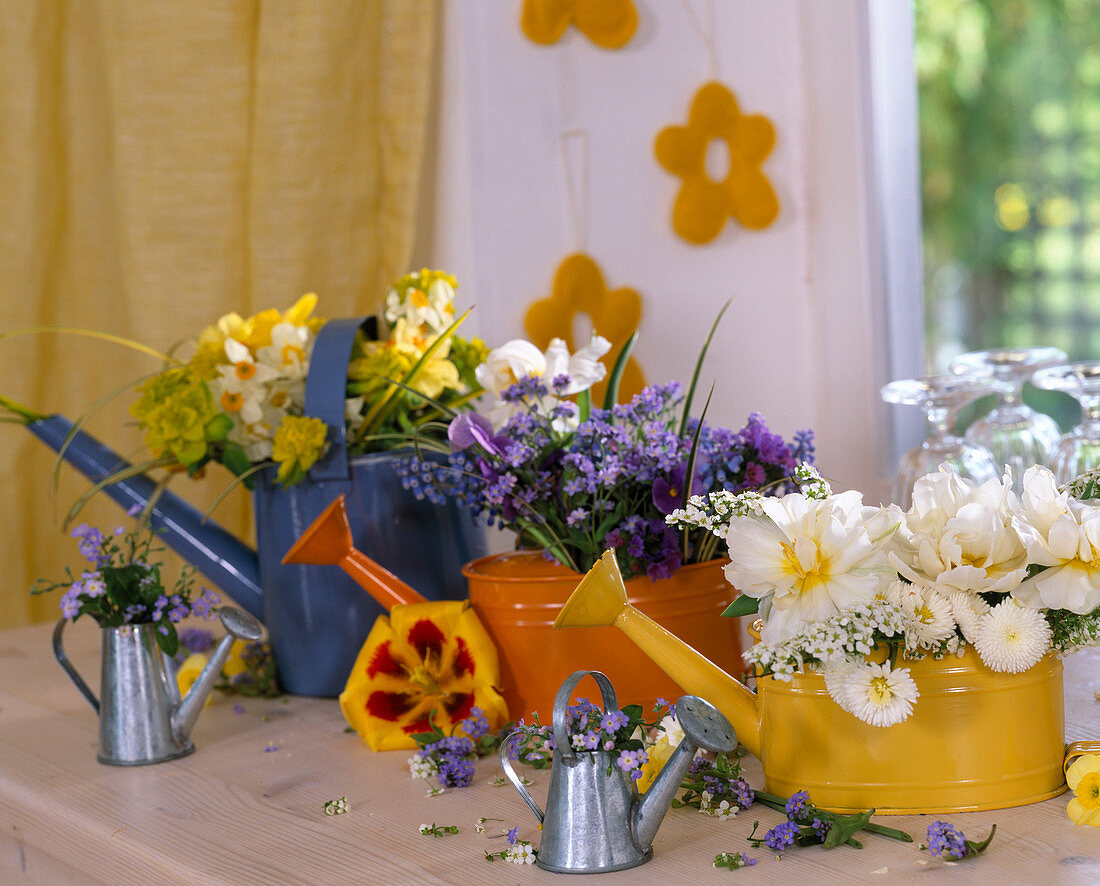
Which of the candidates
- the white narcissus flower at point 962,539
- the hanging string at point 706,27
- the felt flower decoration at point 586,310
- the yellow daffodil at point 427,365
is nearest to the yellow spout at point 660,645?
the white narcissus flower at point 962,539

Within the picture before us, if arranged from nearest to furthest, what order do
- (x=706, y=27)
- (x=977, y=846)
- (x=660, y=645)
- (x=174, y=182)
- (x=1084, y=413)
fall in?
1. (x=977, y=846)
2. (x=660, y=645)
3. (x=1084, y=413)
4. (x=706, y=27)
5. (x=174, y=182)

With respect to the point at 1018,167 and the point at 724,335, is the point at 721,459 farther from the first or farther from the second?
the point at 1018,167

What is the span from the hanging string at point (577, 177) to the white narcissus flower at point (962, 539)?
2.77 ft

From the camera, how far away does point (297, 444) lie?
837 millimetres

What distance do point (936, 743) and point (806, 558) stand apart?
0.12 metres

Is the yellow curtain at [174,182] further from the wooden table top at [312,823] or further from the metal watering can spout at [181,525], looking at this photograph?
the wooden table top at [312,823]

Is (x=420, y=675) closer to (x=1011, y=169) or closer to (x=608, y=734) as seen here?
(x=608, y=734)

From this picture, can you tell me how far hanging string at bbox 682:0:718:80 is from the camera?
1.29 meters

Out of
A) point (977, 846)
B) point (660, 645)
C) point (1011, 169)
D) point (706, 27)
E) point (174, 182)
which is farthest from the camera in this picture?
point (1011, 169)

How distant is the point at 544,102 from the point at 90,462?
27.4 inches

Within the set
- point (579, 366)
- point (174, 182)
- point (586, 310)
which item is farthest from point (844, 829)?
point (174, 182)

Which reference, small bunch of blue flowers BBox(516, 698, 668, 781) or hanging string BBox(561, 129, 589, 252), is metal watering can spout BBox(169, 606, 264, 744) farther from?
hanging string BBox(561, 129, 589, 252)

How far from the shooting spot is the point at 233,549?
3.12 feet

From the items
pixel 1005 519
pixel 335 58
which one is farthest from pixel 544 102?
pixel 1005 519
